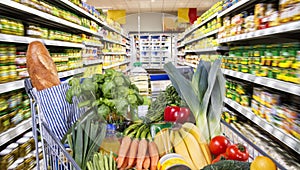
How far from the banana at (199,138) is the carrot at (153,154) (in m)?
0.14

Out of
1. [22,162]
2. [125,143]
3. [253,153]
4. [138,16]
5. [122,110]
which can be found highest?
[138,16]

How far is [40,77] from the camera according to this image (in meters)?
1.13

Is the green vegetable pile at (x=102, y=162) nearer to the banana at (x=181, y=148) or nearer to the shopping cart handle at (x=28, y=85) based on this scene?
the banana at (x=181, y=148)

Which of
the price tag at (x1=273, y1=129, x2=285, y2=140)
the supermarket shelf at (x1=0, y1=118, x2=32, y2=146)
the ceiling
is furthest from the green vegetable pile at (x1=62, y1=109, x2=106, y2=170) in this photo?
the ceiling

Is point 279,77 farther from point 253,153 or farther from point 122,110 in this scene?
point 122,110

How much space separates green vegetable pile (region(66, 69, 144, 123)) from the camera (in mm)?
843

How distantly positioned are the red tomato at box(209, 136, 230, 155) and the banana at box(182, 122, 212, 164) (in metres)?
0.02

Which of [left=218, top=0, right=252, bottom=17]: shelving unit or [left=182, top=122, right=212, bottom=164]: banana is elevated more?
[left=218, top=0, right=252, bottom=17]: shelving unit

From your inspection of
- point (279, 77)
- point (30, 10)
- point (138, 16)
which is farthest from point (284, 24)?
point (30, 10)

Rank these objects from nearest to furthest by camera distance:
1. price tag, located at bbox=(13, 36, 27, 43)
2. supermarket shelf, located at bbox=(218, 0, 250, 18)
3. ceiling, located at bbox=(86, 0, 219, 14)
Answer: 1. price tag, located at bbox=(13, 36, 27, 43)
2. supermarket shelf, located at bbox=(218, 0, 250, 18)
3. ceiling, located at bbox=(86, 0, 219, 14)

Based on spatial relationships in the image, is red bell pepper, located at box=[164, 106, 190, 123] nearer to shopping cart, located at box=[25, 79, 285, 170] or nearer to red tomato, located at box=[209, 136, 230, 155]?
red tomato, located at box=[209, 136, 230, 155]

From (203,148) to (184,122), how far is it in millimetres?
124

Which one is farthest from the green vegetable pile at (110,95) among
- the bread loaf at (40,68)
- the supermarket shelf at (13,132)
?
the supermarket shelf at (13,132)

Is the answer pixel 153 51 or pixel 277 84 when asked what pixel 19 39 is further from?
pixel 277 84
